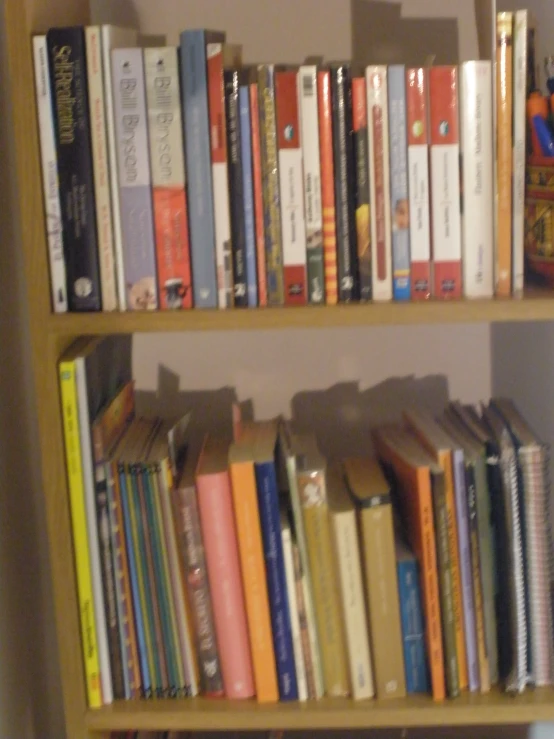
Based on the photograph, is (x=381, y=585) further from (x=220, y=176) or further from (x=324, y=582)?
(x=220, y=176)

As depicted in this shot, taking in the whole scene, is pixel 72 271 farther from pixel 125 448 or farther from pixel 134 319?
pixel 125 448

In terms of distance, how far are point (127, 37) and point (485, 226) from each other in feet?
1.37

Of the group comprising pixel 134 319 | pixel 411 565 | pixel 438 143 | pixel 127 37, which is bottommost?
pixel 411 565

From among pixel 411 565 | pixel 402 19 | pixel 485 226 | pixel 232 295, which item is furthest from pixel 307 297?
pixel 402 19

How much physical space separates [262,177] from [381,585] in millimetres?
442

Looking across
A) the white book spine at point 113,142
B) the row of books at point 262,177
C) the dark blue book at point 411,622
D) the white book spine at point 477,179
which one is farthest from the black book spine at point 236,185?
the dark blue book at point 411,622

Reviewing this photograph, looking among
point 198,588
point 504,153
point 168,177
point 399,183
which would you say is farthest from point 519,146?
point 198,588

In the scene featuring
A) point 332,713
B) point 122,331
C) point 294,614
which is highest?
point 122,331

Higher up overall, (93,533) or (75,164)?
(75,164)

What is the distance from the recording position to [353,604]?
0.83 meters

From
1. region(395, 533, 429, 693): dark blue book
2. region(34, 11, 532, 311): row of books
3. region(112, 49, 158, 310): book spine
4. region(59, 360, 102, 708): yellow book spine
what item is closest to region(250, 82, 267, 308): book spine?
region(34, 11, 532, 311): row of books

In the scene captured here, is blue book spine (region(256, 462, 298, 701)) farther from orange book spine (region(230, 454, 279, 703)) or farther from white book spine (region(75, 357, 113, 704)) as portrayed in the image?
white book spine (region(75, 357, 113, 704))

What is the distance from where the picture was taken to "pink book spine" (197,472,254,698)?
816mm

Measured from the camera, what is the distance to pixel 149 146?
0.76 metres
